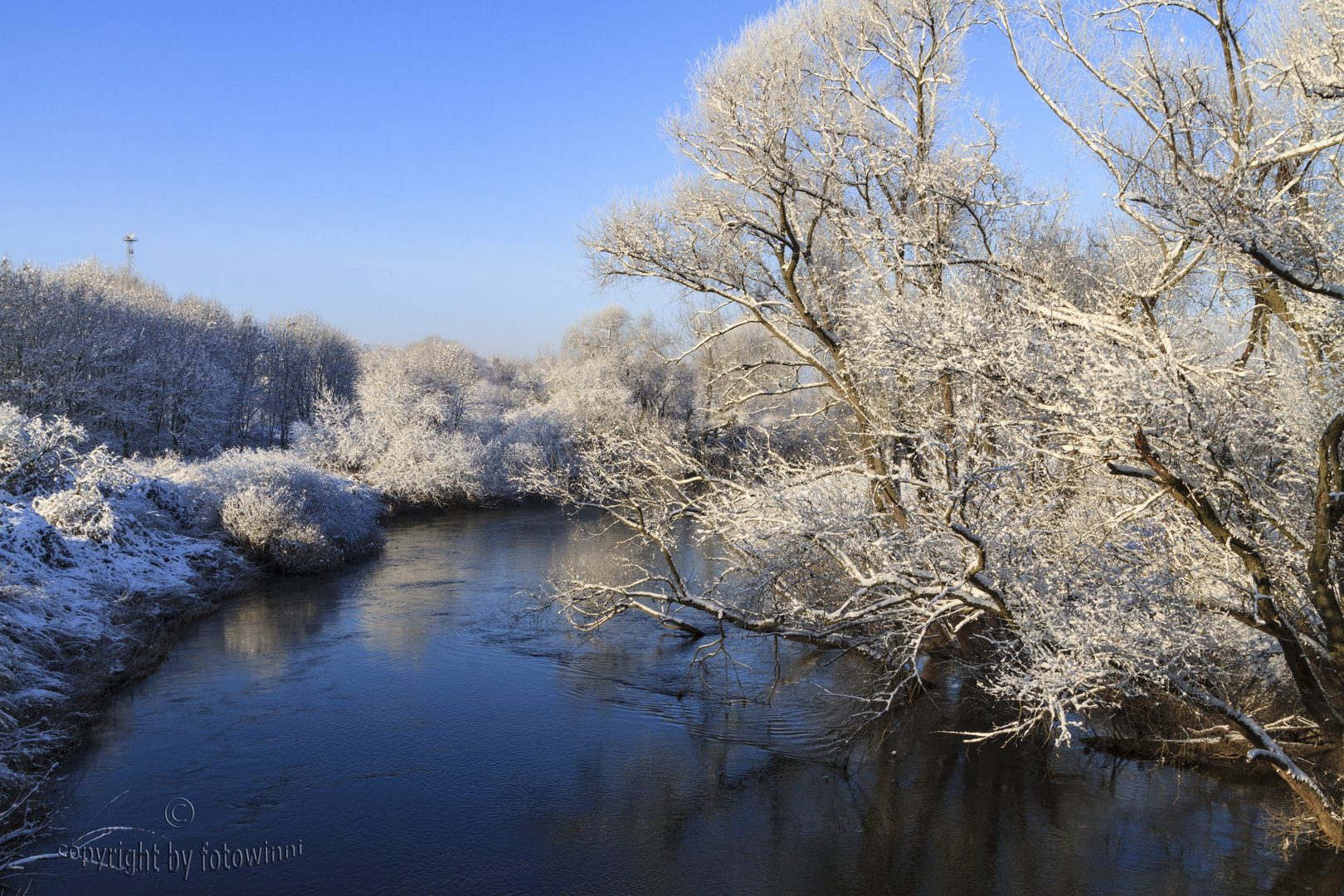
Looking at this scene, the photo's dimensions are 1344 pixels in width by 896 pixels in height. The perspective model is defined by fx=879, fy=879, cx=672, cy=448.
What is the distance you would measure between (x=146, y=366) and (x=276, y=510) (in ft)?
51.7

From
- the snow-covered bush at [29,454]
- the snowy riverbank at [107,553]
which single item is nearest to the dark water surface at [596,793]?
the snowy riverbank at [107,553]

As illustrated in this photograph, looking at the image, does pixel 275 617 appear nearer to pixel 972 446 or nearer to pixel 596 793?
pixel 596 793

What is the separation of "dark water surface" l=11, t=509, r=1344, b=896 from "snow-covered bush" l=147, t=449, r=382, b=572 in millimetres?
5984

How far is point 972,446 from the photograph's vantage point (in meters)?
7.30

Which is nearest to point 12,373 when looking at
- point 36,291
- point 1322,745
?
point 36,291

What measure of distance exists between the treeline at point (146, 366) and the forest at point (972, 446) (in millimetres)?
9606

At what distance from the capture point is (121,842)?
7.24 meters

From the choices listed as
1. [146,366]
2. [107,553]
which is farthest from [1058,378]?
[146,366]

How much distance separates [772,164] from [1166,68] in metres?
4.50

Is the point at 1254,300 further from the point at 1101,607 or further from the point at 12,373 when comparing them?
the point at 12,373

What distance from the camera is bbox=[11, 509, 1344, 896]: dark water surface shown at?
687 cm

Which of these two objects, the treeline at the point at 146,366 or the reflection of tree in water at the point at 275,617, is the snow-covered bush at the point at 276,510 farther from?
the treeline at the point at 146,366

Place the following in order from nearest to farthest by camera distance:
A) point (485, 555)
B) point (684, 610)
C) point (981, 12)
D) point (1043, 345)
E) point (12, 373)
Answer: point (1043, 345) → point (981, 12) → point (684, 610) → point (485, 555) → point (12, 373)

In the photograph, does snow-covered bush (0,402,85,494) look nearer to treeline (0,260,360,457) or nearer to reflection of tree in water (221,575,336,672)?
reflection of tree in water (221,575,336,672)
